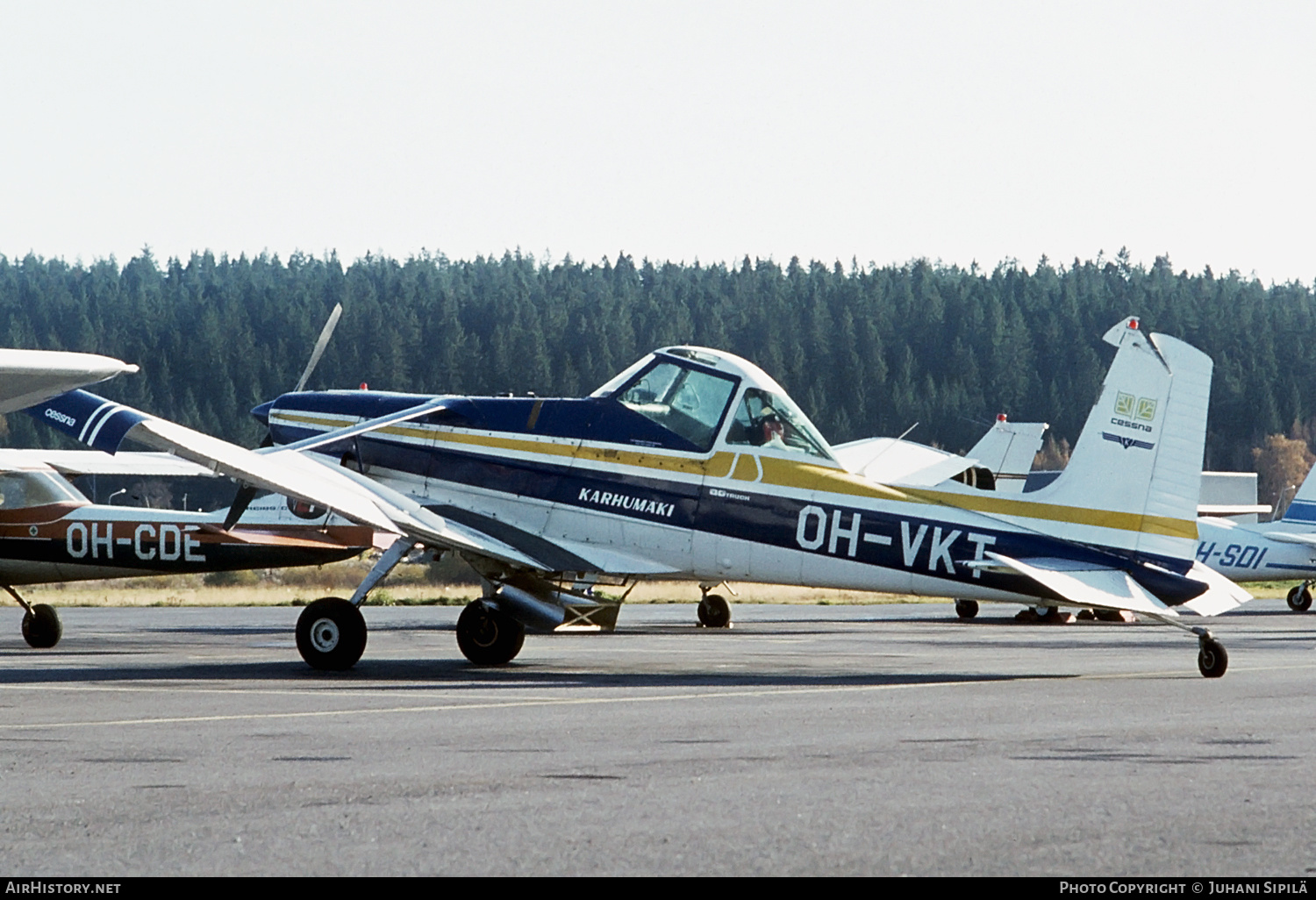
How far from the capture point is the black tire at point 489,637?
15500mm

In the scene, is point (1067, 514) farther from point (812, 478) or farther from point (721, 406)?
point (721, 406)

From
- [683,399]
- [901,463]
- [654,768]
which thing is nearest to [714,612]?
[901,463]

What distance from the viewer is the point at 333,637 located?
14.6m

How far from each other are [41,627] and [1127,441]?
12.7 m

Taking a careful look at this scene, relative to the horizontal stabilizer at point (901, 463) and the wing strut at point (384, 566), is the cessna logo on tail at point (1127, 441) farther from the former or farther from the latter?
the wing strut at point (384, 566)

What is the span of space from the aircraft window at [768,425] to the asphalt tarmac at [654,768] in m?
2.09

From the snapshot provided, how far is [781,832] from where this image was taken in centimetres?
618

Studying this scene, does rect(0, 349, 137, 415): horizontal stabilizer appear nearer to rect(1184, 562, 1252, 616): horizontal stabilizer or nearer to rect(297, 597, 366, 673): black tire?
rect(297, 597, 366, 673): black tire

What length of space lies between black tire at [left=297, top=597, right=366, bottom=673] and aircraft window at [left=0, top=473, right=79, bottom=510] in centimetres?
727

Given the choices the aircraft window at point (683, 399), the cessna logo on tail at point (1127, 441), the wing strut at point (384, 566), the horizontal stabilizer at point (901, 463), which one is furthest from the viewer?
the horizontal stabilizer at point (901, 463)

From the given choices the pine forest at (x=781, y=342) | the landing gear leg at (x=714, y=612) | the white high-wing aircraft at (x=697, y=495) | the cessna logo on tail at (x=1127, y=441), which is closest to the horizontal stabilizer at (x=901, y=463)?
the white high-wing aircraft at (x=697, y=495)

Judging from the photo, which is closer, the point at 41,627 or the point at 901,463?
the point at 901,463

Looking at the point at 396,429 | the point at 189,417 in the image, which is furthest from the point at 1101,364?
the point at 396,429
